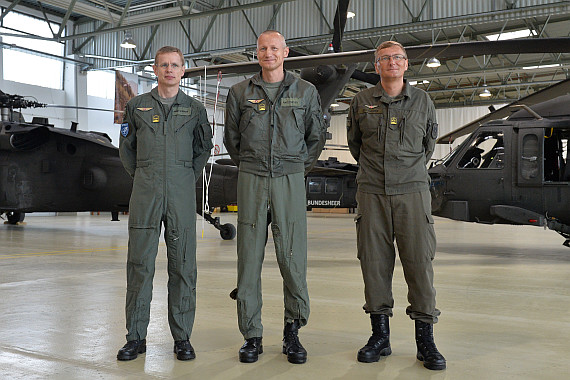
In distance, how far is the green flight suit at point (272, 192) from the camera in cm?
303

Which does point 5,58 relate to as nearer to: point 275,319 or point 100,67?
point 100,67

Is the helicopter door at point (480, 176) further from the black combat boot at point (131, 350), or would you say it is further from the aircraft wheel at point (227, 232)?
the black combat boot at point (131, 350)

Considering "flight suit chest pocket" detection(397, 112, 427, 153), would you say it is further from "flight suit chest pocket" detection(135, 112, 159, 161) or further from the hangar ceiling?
the hangar ceiling

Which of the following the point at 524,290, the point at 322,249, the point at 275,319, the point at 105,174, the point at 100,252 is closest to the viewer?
the point at 275,319

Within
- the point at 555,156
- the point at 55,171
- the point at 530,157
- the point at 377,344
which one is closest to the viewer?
the point at 377,344

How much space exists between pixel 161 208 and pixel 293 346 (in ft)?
3.45

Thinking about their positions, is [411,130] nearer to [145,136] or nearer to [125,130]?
[145,136]

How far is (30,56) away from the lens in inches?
A: 830

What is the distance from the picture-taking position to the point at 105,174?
427 inches

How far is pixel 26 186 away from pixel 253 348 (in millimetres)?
9910

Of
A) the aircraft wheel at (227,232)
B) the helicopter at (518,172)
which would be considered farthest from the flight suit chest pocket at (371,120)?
the aircraft wheel at (227,232)

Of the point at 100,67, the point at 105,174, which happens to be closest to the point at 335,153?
the point at 100,67

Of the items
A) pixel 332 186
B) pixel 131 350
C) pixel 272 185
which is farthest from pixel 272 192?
pixel 332 186

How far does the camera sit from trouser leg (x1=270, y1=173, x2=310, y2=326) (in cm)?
302
